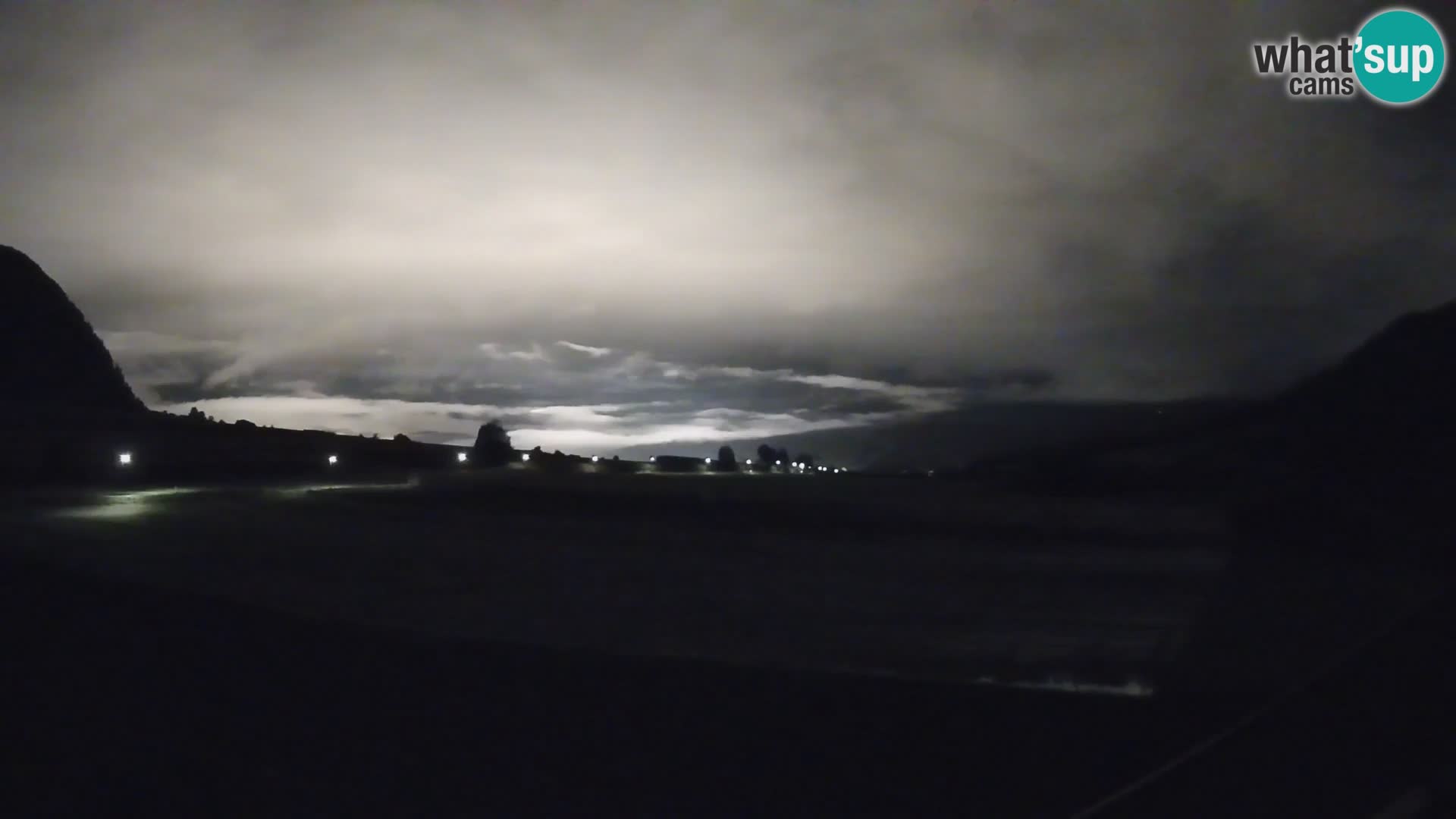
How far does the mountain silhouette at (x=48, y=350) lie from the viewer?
125m

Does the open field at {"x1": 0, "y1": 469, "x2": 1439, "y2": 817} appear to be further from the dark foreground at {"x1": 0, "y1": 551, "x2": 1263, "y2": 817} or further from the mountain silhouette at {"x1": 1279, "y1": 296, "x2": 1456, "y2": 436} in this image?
the mountain silhouette at {"x1": 1279, "y1": 296, "x2": 1456, "y2": 436}

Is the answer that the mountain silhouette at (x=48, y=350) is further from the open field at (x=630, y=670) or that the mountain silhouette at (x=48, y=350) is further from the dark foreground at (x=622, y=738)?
the dark foreground at (x=622, y=738)

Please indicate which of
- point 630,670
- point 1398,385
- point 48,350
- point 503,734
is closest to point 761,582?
point 630,670

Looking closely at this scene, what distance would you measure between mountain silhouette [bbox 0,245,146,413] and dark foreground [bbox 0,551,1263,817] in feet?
411

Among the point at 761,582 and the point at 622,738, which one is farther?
the point at 761,582

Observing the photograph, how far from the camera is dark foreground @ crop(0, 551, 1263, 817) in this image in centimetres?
611

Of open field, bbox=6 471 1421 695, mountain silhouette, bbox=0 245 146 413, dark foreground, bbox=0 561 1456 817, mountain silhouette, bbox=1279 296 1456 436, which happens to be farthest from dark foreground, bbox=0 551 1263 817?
mountain silhouette, bbox=0 245 146 413

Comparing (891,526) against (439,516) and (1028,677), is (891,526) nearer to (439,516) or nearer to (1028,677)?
(439,516)

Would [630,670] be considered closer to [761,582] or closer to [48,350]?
[761,582]

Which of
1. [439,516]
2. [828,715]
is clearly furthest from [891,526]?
[828,715]

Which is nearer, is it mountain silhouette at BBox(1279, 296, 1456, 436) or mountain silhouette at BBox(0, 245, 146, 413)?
mountain silhouette at BBox(1279, 296, 1456, 436)

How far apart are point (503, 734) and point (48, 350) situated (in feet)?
487

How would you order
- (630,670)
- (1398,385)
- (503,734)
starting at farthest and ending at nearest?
(1398,385) → (630,670) → (503,734)

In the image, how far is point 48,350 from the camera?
13262 centimetres
